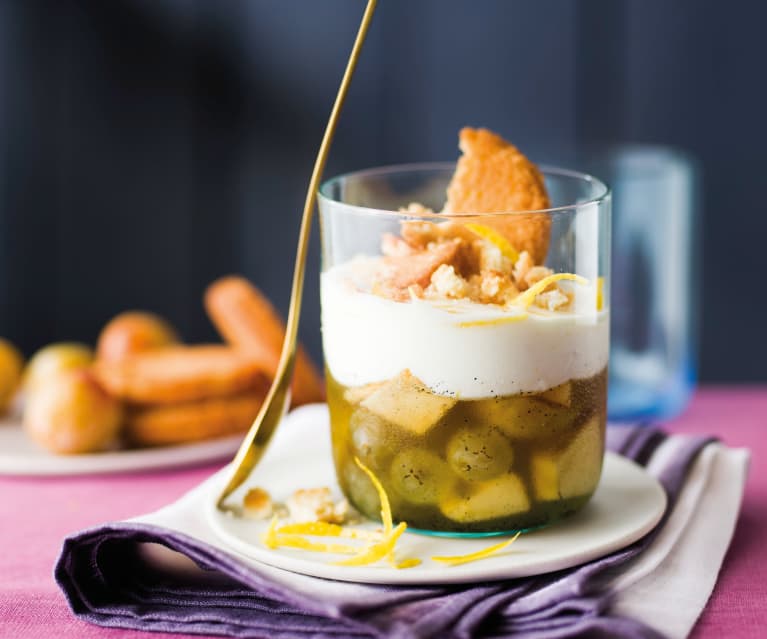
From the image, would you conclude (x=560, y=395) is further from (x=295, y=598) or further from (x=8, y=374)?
(x=8, y=374)

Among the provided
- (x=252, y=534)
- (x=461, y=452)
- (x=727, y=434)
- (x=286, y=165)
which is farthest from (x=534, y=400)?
(x=286, y=165)

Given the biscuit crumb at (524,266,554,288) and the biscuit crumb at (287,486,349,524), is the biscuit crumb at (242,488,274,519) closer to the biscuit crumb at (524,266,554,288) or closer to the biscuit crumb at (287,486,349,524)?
the biscuit crumb at (287,486,349,524)

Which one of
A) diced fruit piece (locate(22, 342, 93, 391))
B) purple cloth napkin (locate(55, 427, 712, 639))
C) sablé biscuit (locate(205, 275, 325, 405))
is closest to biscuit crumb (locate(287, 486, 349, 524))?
purple cloth napkin (locate(55, 427, 712, 639))

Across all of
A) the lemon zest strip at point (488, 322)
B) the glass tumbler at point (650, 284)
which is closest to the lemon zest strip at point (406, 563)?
the lemon zest strip at point (488, 322)

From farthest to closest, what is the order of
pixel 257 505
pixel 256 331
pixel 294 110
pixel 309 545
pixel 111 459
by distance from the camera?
pixel 294 110 → pixel 256 331 → pixel 111 459 → pixel 257 505 → pixel 309 545

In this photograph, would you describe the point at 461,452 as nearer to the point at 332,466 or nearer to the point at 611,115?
the point at 332,466

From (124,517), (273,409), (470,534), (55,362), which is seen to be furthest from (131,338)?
(470,534)
